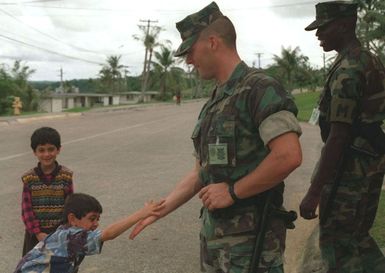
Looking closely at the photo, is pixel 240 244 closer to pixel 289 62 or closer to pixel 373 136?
pixel 373 136

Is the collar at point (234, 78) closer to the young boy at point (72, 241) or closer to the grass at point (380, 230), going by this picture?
the young boy at point (72, 241)

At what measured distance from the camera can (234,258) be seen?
7.52ft

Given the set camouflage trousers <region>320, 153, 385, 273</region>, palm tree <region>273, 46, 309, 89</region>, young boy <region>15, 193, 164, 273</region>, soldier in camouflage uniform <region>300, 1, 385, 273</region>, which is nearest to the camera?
young boy <region>15, 193, 164, 273</region>

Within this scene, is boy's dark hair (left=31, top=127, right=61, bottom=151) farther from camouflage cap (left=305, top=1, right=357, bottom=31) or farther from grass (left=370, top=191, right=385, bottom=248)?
grass (left=370, top=191, right=385, bottom=248)

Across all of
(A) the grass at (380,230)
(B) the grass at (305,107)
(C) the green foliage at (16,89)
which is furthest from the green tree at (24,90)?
(A) the grass at (380,230)

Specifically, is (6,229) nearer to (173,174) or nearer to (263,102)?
(173,174)

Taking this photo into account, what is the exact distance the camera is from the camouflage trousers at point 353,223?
295 cm

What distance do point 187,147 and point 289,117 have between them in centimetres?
1154

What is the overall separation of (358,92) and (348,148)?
0.29m

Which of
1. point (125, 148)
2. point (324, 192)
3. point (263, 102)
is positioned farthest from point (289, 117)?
point (125, 148)

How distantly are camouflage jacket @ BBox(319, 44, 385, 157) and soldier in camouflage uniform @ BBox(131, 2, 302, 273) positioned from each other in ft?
2.46

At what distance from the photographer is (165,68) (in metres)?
80.5

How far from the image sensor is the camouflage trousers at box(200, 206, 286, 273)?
2268 millimetres

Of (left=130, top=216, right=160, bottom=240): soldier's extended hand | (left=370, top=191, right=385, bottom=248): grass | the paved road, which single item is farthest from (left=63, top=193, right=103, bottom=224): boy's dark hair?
(left=370, top=191, right=385, bottom=248): grass
